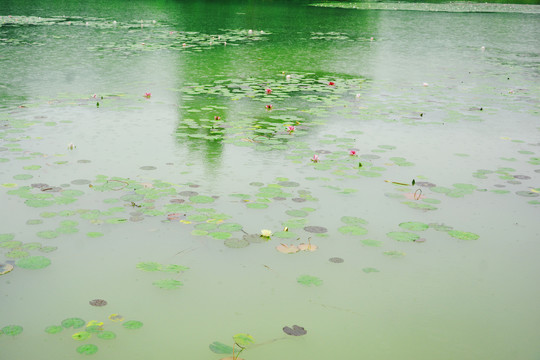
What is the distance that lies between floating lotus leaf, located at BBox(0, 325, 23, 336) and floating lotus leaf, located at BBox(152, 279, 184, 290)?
489 millimetres

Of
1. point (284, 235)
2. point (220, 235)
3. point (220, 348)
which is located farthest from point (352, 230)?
point (220, 348)

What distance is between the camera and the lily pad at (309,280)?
212 centimetres

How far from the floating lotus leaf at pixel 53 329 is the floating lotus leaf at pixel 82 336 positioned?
2.5 inches

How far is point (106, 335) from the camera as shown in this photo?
69.2 inches

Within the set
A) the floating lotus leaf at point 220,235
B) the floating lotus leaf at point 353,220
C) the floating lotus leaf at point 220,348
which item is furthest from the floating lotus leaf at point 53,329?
the floating lotus leaf at point 353,220

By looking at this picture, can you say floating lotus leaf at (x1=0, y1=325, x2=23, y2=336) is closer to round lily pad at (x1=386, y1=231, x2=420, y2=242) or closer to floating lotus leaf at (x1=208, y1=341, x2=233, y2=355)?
floating lotus leaf at (x1=208, y1=341, x2=233, y2=355)

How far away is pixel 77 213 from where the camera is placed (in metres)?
2.69

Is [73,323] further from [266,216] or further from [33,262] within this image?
[266,216]

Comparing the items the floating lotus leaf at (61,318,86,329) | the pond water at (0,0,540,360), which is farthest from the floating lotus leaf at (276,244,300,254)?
the floating lotus leaf at (61,318,86,329)

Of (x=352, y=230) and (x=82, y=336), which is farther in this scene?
(x=352, y=230)

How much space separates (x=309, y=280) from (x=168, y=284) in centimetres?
54

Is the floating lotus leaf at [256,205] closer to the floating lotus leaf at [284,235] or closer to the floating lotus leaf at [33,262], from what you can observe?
the floating lotus leaf at [284,235]

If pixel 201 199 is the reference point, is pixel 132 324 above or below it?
below

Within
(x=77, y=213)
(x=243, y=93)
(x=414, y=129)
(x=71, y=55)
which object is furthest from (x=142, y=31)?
(x=77, y=213)
